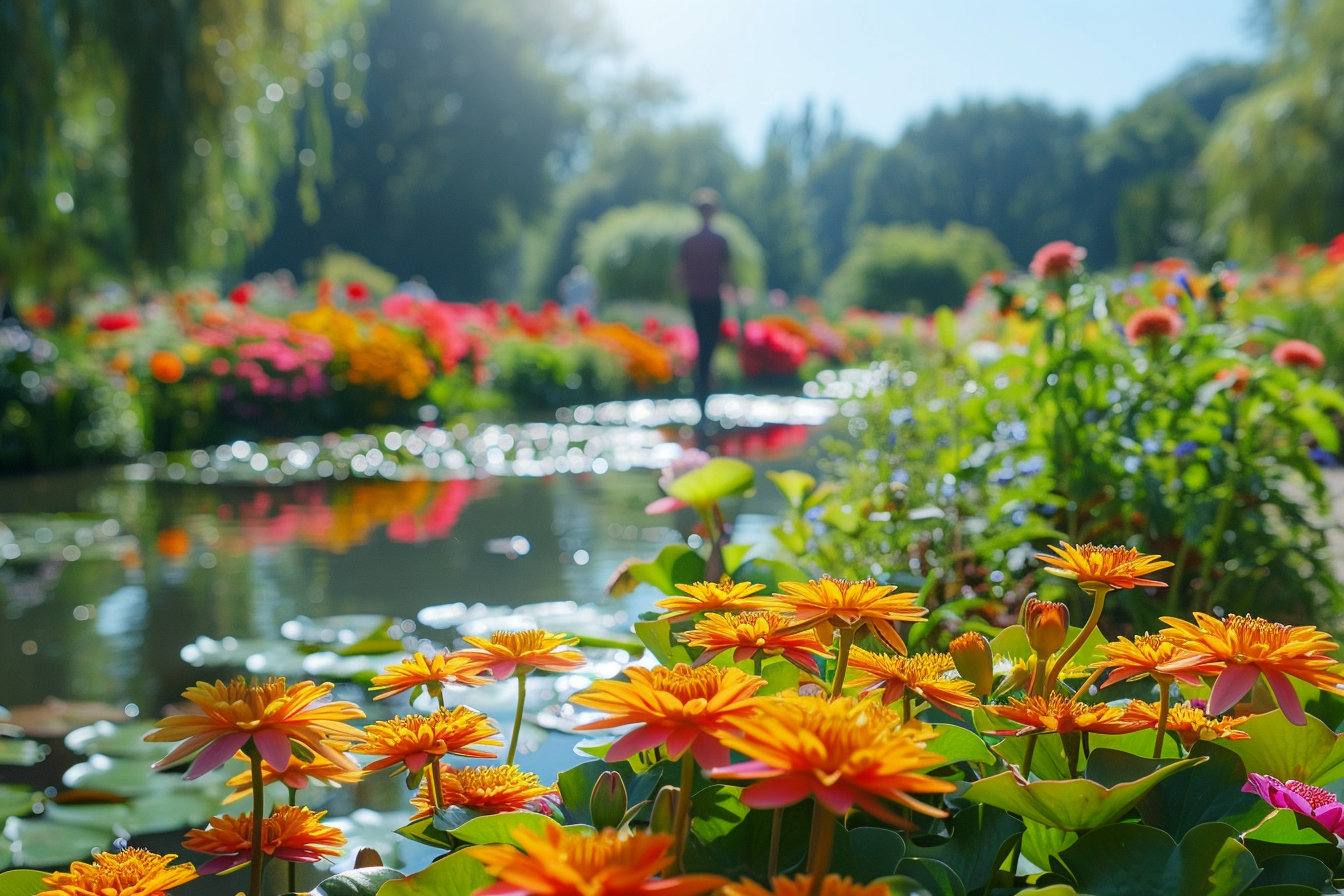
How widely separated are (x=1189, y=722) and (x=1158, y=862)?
0.19m

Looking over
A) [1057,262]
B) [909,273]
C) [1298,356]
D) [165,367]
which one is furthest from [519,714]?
[909,273]

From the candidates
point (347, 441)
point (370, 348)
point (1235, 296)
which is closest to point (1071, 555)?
point (1235, 296)

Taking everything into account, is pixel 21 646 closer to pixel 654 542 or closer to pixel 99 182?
pixel 654 542

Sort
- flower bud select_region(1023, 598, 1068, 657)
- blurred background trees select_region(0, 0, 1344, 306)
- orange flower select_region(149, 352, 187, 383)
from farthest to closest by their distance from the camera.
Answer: orange flower select_region(149, 352, 187, 383) → blurred background trees select_region(0, 0, 1344, 306) → flower bud select_region(1023, 598, 1068, 657)

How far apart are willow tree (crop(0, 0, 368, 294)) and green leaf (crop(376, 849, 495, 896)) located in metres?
4.85

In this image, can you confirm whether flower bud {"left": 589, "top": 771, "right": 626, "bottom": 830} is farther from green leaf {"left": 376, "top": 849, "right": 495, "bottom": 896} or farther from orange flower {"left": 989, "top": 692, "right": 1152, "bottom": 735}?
orange flower {"left": 989, "top": 692, "right": 1152, "bottom": 735}

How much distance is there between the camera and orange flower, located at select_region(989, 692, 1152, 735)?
753 mm

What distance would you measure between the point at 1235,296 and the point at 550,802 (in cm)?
319

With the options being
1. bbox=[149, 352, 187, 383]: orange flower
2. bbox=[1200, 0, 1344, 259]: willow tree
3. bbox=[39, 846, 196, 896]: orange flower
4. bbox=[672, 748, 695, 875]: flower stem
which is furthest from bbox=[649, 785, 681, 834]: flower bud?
bbox=[1200, 0, 1344, 259]: willow tree

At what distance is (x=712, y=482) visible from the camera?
1.52 m

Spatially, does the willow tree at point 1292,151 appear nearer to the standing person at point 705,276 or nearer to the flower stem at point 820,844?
the standing person at point 705,276

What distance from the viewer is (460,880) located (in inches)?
26.8

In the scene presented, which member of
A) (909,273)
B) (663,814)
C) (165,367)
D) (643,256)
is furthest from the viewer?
(909,273)

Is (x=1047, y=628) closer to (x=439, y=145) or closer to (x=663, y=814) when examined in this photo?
(x=663, y=814)
